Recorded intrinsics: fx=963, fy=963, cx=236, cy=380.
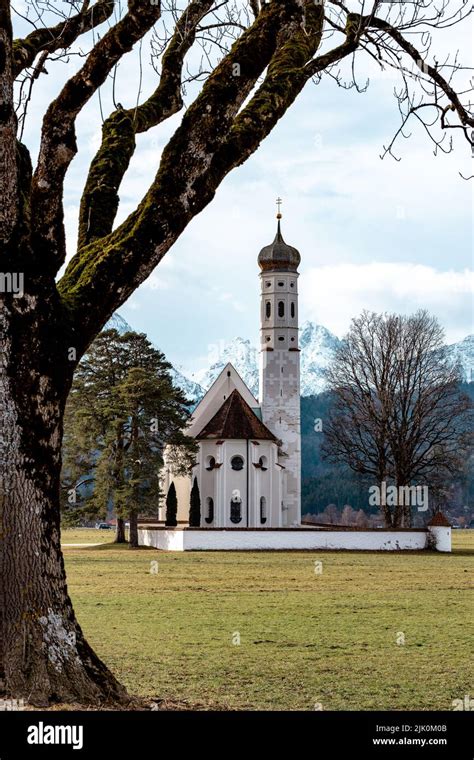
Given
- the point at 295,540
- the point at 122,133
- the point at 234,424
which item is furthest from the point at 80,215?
the point at 234,424

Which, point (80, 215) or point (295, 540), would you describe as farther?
point (295, 540)

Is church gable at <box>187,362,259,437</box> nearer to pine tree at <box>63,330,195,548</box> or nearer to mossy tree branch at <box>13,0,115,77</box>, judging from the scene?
pine tree at <box>63,330,195,548</box>

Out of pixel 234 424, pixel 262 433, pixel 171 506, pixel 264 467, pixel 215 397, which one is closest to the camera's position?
pixel 171 506

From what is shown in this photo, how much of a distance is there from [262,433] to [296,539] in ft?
45.2

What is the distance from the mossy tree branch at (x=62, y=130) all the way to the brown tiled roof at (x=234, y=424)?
46863mm

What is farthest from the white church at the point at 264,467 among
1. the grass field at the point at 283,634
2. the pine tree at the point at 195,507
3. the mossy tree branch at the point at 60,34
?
the mossy tree branch at the point at 60,34

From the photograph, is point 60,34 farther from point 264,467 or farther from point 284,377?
point 284,377

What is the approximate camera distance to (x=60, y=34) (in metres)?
9.73

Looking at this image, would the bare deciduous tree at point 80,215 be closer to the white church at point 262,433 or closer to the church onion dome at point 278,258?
the white church at point 262,433

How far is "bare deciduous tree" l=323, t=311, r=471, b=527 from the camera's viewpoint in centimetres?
5144

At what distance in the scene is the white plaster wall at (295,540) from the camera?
42.0m
